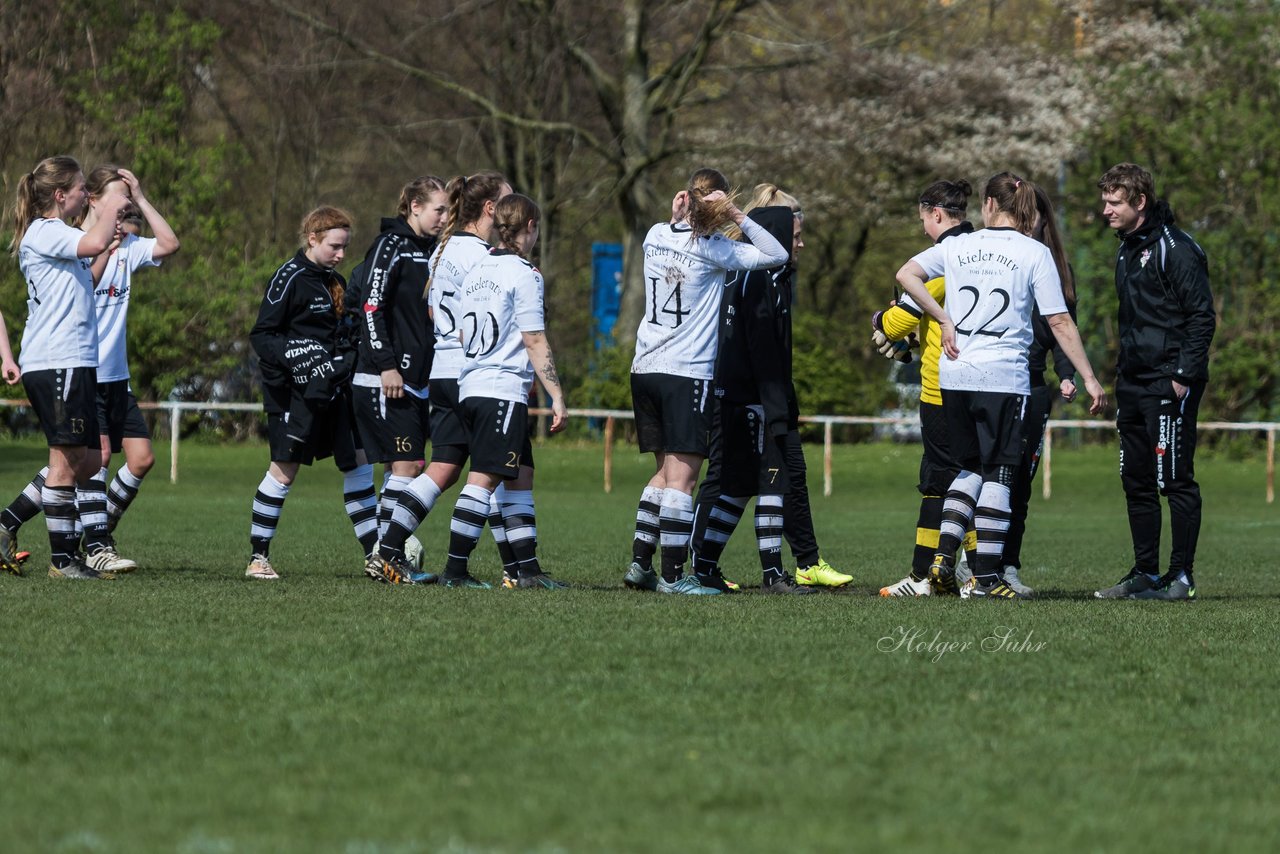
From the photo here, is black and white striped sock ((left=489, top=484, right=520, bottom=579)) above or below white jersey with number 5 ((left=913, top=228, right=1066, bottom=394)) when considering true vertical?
below

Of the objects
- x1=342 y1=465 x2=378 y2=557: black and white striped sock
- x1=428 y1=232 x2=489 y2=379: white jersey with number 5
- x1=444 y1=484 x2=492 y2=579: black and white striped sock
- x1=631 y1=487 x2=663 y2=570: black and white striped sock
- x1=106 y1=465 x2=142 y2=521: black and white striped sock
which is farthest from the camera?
x1=106 y1=465 x2=142 y2=521: black and white striped sock

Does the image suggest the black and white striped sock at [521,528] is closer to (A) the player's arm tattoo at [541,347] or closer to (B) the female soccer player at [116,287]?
(A) the player's arm tattoo at [541,347]

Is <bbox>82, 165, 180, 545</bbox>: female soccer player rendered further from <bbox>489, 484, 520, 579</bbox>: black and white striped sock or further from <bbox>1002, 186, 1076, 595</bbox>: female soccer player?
<bbox>1002, 186, 1076, 595</bbox>: female soccer player

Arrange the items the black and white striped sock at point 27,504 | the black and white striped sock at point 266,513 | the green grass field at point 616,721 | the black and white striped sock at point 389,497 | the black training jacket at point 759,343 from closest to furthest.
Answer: the green grass field at point 616,721 → the black training jacket at point 759,343 → the black and white striped sock at point 27,504 → the black and white striped sock at point 266,513 → the black and white striped sock at point 389,497

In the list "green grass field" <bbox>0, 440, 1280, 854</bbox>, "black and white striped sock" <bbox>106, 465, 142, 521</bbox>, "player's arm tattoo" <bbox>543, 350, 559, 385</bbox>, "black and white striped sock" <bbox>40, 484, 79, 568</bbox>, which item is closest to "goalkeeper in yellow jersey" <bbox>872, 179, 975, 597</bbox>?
"green grass field" <bbox>0, 440, 1280, 854</bbox>

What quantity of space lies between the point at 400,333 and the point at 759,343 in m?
1.99

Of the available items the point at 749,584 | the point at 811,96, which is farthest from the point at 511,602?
the point at 811,96

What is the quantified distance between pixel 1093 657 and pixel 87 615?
409 centimetres

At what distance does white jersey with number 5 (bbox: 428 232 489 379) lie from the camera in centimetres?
921

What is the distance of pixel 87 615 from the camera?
25.0 feet

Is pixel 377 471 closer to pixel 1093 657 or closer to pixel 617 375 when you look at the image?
pixel 617 375

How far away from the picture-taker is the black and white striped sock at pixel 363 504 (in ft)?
34.1

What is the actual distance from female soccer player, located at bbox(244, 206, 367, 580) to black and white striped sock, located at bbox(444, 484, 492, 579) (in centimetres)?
96

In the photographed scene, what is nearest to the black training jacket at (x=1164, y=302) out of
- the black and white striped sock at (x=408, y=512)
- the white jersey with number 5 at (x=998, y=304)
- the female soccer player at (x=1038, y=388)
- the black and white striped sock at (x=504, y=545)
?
the female soccer player at (x=1038, y=388)
